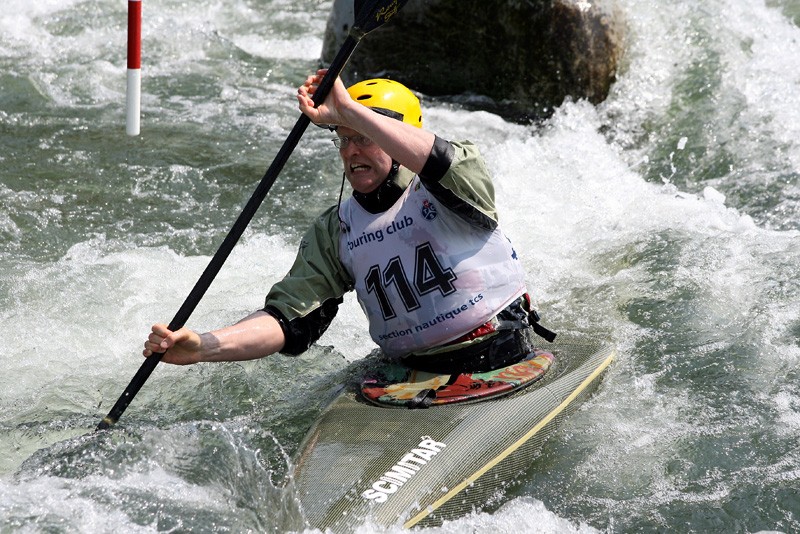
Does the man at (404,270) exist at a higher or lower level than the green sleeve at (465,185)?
lower

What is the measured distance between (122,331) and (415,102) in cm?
202

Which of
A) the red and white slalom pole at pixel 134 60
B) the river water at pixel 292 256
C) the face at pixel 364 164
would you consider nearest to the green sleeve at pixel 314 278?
the face at pixel 364 164

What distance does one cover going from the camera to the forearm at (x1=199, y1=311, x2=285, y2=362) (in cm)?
365

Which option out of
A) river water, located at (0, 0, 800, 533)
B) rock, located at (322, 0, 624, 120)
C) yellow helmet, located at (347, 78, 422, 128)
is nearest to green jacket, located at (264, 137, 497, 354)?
yellow helmet, located at (347, 78, 422, 128)

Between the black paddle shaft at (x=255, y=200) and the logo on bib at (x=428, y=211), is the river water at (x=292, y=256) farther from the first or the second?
the logo on bib at (x=428, y=211)

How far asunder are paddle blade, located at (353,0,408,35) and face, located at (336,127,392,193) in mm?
347

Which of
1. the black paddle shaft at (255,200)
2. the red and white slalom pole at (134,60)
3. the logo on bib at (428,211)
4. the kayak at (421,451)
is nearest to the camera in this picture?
the kayak at (421,451)

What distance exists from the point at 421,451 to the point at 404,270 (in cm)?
67

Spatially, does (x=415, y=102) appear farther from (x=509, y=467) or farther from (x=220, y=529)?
(x=220, y=529)

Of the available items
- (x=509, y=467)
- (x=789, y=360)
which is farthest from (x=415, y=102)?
(x=789, y=360)

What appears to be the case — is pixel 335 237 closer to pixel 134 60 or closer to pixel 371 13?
pixel 371 13

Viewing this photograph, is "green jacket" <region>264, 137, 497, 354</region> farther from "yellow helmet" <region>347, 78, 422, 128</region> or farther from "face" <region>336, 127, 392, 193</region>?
"yellow helmet" <region>347, 78, 422, 128</region>

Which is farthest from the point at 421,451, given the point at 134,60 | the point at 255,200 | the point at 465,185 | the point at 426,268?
the point at 134,60

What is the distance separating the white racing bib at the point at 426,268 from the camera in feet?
Answer: 12.7
